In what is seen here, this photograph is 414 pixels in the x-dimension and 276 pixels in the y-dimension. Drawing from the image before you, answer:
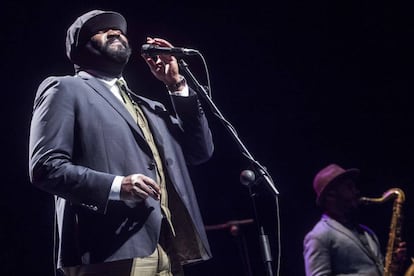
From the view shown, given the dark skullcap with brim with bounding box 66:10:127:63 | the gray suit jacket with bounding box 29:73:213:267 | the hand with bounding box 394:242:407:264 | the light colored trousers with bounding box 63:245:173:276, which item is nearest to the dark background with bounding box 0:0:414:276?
the hand with bounding box 394:242:407:264

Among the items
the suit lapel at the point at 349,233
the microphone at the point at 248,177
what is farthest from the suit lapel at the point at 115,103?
the suit lapel at the point at 349,233

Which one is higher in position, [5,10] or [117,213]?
[5,10]

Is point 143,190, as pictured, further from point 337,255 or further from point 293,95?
point 293,95

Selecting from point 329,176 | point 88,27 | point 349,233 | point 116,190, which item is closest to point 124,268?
point 116,190

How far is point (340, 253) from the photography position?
443 centimetres

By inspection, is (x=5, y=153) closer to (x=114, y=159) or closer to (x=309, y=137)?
(x=114, y=159)

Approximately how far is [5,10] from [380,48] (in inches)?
128

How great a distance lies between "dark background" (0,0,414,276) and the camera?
5.09 m

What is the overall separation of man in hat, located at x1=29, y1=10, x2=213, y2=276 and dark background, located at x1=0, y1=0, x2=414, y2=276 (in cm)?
218

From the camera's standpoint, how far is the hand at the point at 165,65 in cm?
241

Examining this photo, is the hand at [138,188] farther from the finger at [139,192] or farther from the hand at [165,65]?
the hand at [165,65]

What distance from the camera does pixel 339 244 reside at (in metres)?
4.45

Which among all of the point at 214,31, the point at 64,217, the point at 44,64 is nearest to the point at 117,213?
the point at 64,217

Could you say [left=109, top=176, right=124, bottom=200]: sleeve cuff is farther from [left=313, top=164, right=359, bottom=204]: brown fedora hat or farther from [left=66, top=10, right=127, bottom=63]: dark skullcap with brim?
[left=313, top=164, right=359, bottom=204]: brown fedora hat
